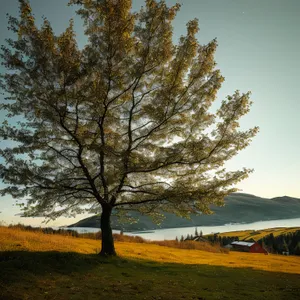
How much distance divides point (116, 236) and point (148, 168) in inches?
1083

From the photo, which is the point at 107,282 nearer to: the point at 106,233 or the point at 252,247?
the point at 106,233

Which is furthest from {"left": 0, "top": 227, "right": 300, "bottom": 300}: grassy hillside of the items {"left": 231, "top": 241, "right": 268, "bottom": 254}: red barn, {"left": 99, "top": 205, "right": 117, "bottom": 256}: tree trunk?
{"left": 231, "top": 241, "right": 268, "bottom": 254}: red barn

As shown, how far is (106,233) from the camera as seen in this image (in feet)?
65.2

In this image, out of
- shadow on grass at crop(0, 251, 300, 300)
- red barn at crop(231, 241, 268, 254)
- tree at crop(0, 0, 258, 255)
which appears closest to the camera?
shadow on grass at crop(0, 251, 300, 300)

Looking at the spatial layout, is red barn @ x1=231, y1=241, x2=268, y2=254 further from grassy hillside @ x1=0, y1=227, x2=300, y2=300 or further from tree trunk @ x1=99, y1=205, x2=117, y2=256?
tree trunk @ x1=99, y1=205, x2=117, y2=256

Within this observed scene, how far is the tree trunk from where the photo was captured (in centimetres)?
1953

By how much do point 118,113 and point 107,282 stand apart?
11.4 m

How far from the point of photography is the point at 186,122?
17.5 m

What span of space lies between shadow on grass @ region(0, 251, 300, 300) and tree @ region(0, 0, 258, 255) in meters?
3.95

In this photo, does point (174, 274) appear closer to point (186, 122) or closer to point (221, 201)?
point (221, 201)

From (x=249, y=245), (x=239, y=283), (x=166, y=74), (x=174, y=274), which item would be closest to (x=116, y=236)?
(x=174, y=274)

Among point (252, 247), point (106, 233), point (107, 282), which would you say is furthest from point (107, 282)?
point (252, 247)

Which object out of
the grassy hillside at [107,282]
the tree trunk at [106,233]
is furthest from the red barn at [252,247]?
the tree trunk at [106,233]

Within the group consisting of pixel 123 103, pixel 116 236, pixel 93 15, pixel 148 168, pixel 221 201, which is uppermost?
pixel 93 15
